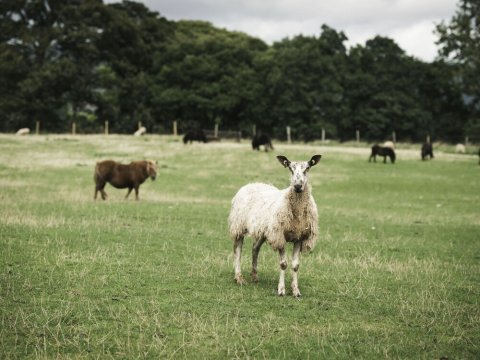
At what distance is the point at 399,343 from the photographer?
704cm

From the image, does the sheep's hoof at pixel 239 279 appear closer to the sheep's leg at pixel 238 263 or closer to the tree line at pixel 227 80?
the sheep's leg at pixel 238 263

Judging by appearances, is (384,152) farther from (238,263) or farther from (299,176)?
(299,176)

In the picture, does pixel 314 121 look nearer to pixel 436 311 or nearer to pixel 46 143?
pixel 46 143

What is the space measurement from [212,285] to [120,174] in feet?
45.6

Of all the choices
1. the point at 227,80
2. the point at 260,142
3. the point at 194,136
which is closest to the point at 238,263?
the point at 260,142

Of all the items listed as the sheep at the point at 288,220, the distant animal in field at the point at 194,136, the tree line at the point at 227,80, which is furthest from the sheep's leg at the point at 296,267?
the tree line at the point at 227,80

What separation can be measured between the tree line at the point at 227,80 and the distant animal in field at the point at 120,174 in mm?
43013

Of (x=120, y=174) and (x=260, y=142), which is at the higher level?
(x=260, y=142)

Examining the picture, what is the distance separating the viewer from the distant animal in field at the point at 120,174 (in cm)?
2216

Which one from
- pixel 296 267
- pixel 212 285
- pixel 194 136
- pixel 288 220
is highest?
pixel 194 136

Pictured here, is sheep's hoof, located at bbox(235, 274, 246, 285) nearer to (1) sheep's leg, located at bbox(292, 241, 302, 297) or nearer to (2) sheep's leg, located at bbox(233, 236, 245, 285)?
(2) sheep's leg, located at bbox(233, 236, 245, 285)

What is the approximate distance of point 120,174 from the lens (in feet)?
73.8

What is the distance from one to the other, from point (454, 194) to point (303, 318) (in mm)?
23321

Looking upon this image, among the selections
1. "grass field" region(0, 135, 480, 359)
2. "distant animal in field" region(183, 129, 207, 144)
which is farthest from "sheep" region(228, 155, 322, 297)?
"distant animal in field" region(183, 129, 207, 144)
